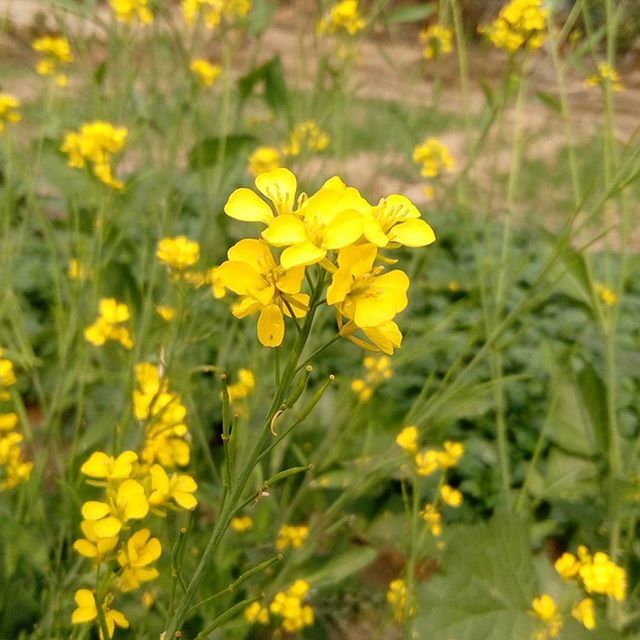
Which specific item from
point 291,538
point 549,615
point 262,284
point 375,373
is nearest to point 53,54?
point 375,373

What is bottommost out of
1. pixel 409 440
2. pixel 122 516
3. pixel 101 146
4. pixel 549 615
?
pixel 549 615

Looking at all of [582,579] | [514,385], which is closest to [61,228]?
[514,385]

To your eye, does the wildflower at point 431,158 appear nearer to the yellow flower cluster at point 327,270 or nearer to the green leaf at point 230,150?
the green leaf at point 230,150

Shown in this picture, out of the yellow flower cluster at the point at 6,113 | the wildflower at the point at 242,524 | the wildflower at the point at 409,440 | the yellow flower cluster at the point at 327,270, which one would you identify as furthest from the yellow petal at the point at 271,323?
the yellow flower cluster at the point at 6,113

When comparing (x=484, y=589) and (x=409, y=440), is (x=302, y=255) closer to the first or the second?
(x=409, y=440)

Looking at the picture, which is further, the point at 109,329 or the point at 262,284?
the point at 109,329

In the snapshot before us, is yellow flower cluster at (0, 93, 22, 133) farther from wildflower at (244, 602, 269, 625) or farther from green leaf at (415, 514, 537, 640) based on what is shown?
green leaf at (415, 514, 537, 640)

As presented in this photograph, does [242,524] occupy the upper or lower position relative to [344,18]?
lower

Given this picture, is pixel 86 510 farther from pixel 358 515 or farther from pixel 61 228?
pixel 61 228
